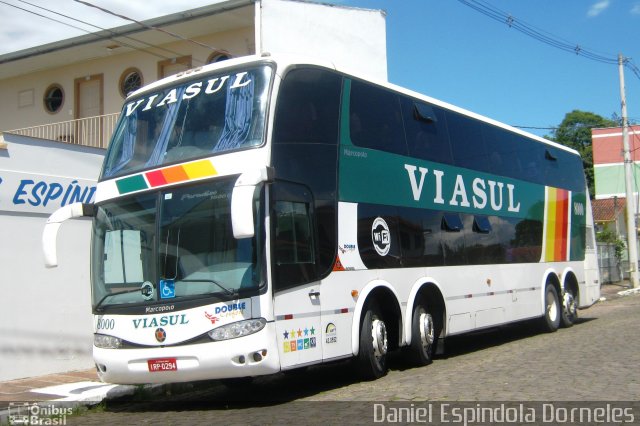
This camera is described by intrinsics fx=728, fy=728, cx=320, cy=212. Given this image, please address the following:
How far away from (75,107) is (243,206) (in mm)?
15305

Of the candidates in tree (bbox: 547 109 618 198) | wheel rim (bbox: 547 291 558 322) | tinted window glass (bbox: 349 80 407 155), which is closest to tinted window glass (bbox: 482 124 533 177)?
wheel rim (bbox: 547 291 558 322)

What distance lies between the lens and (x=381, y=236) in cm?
1022

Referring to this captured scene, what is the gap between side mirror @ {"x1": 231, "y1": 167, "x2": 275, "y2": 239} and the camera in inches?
277

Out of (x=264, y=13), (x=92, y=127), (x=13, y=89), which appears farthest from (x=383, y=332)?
(x=13, y=89)

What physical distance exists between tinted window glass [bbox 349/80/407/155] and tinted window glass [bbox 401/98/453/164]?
0.25 meters

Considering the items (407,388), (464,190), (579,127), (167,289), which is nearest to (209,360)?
(167,289)

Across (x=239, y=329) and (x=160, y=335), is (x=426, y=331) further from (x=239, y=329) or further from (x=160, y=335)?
(x=160, y=335)

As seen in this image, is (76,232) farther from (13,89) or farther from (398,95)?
(13,89)

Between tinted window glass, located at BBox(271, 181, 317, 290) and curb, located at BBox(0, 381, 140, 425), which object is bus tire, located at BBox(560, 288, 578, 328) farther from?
curb, located at BBox(0, 381, 140, 425)

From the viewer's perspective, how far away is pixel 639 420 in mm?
6844

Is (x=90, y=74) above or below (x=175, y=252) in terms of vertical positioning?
above

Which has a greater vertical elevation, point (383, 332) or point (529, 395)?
point (383, 332)

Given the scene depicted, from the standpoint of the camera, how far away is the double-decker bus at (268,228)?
802 cm

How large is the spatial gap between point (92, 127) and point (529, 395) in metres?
14.4
